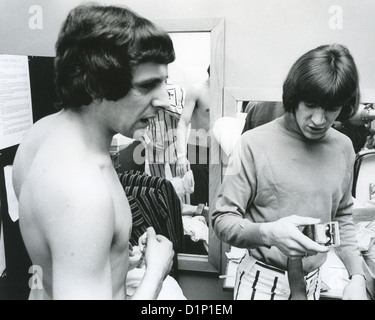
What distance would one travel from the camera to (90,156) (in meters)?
0.84

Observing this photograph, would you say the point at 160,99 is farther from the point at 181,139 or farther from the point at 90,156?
the point at 181,139

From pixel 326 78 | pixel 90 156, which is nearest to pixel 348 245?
pixel 326 78

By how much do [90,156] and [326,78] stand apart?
2.50 ft

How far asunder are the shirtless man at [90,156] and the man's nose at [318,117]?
55 centimetres

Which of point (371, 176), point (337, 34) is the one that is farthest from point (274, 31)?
point (371, 176)

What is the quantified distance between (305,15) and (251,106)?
0.44 metres

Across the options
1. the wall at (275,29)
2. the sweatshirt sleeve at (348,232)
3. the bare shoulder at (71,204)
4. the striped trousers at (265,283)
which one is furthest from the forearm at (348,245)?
the bare shoulder at (71,204)

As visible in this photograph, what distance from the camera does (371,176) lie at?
1794 mm

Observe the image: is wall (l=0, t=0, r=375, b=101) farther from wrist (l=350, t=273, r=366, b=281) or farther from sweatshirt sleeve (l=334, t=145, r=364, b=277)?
wrist (l=350, t=273, r=366, b=281)

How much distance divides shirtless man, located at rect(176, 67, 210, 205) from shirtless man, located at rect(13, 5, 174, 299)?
92 cm

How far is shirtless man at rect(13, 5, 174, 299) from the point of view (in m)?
0.73

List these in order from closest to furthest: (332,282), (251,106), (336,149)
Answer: (336,149), (332,282), (251,106)

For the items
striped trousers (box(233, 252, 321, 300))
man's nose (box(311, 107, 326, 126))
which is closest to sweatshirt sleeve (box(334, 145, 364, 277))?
striped trousers (box(233, 252, 321, 300))
